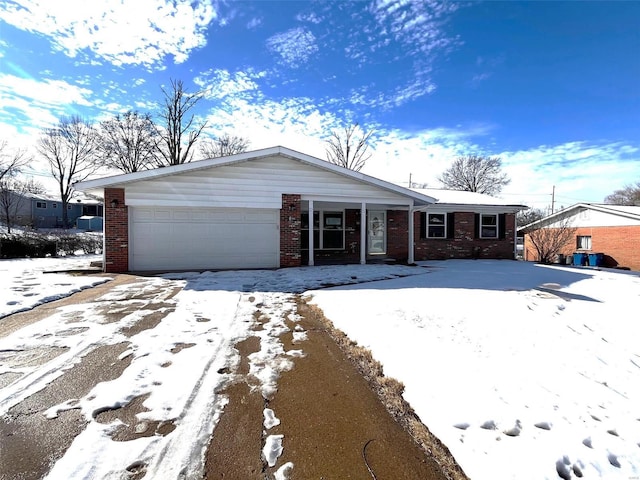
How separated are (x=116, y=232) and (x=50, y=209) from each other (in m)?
46.9

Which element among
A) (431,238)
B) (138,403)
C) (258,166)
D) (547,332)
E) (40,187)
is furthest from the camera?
(40,187)

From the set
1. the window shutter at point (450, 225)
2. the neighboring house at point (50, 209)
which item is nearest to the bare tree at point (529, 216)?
the window shutter at point (450, 225)

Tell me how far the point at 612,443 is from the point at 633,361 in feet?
→ 6.74

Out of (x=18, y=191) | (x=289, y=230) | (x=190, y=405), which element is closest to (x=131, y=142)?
(x=18, y=191)

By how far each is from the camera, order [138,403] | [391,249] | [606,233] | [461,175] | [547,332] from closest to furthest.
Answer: [138,403]
[547,332]
[391,249]
[606,233]
[461,175]

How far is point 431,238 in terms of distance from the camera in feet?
49.0

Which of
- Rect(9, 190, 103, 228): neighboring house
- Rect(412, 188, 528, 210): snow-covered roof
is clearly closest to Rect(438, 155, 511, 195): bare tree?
Rect(412, 188, 528, 210): snow-covered roof

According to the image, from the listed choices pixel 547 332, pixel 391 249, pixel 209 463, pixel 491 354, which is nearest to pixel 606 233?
pixel 391 249

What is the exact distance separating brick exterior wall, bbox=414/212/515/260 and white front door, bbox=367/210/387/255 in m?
1.64

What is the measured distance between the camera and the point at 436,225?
15023mm

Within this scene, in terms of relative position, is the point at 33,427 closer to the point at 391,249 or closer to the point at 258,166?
the point at 258,166

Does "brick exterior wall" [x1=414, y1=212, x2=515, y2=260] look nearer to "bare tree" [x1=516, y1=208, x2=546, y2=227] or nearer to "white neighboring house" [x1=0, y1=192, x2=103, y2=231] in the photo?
"bare tree" [x1=516, y1=208, x2=546, y2=227]

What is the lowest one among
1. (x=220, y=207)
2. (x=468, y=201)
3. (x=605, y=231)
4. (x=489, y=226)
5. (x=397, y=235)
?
(x=397, y=235)

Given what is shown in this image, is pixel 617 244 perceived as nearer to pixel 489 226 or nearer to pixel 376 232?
pixel 489 226
